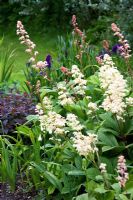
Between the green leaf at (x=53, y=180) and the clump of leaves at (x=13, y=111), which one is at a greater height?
the clump of leaves at (x=13, y=111)

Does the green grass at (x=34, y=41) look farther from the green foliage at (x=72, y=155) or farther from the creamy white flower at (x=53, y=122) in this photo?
the creamy white flower at (x=53, y=122)

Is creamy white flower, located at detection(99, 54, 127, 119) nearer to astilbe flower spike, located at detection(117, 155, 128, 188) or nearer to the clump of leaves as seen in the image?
astilbe flower spike, located at detection(117, 155, 128, 188)

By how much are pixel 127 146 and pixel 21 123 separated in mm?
1357

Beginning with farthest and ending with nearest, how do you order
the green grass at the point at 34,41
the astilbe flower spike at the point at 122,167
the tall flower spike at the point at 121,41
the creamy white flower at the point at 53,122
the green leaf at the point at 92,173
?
1. the green grass at the point at 34,41
2. the tall flower spike at the point at 121,41
3. the green leaf at the point at 92,173
4. the creamy white flower at the point at 53,122
5. the astilbe flower spike at the point at 122,167

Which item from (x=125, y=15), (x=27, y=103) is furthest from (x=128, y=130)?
(x=125, y=15)

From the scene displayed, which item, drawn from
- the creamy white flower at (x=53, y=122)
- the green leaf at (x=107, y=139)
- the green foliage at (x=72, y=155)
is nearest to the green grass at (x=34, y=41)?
the green foliage at (x=72, y=155)

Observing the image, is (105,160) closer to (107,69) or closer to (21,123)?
(107,69)

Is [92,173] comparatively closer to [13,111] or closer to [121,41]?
[121,41]

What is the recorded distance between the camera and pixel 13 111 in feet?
16.6

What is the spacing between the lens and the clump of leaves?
5016 millimetres

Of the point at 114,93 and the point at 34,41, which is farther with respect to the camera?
the point at 34,41

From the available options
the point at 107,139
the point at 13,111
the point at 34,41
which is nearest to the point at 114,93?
the point at 107,139

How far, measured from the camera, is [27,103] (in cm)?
530

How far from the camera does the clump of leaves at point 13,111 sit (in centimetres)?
502
